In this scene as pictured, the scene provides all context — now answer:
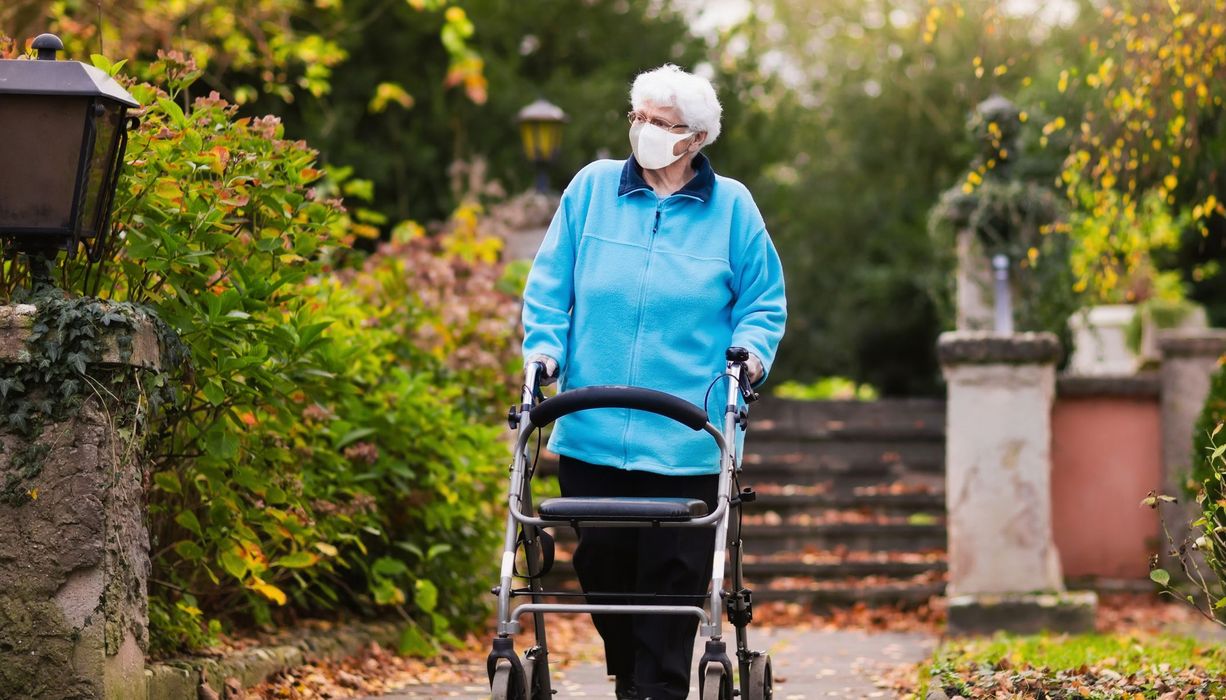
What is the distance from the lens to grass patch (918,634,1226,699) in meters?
4.88

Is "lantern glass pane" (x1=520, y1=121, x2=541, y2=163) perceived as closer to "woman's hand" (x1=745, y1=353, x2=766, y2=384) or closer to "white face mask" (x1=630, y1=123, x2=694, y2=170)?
"white face mask" (x1=630, y1=123, x2=694, y2=170)

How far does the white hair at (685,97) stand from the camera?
407 centimetres

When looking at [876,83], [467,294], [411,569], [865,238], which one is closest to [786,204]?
[865,238]

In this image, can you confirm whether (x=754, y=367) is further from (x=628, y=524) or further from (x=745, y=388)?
(x=628, y=524)

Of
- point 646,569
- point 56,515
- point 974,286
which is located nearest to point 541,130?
point 974,286

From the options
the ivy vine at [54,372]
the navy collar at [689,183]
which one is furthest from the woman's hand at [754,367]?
the ivy vine at [54,372]

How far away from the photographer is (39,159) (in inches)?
157

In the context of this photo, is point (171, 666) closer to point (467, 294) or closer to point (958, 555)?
point (467, 294)

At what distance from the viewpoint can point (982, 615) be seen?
26.0 ft

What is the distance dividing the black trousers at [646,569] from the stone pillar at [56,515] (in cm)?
118

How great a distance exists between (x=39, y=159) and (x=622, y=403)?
1.62 metres

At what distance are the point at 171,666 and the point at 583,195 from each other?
1.78 metres

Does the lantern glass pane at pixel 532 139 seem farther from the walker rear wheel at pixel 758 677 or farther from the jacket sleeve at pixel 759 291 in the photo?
the walker rear wheel at pixel 758 677

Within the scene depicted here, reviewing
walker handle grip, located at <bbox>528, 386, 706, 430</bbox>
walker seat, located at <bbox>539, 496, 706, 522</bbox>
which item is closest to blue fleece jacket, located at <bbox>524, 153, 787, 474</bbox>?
walker handle grip, located at <bbox>528, 386, 706, 430</bbox>
